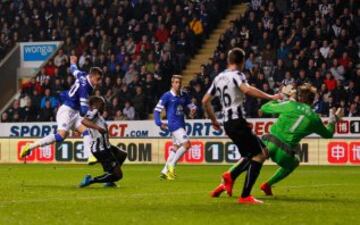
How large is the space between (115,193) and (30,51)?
1053 inches

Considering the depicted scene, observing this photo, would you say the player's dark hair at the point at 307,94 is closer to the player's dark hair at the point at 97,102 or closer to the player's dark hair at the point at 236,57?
the player's dark hair at the point at 236,57

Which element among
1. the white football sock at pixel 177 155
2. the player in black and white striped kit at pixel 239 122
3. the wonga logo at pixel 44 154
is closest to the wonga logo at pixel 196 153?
the wonga logo at pixel 44 154

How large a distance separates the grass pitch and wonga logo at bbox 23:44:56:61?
2041 centimetres

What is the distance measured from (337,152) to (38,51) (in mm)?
17469

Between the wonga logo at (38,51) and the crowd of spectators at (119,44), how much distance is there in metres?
0.37

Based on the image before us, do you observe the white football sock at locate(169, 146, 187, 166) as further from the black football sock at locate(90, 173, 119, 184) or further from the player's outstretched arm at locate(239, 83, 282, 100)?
the player's outstretched arm at locate(239, 83, 282, 100)

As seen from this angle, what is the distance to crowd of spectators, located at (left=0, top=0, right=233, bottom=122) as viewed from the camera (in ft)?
113

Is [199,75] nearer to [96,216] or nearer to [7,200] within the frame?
[7,200]

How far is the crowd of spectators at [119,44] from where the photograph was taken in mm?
34438

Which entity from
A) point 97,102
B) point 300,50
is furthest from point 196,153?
point 97,102

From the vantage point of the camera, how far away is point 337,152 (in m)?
28.3

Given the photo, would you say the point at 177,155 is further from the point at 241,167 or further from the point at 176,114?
the point at 241,167

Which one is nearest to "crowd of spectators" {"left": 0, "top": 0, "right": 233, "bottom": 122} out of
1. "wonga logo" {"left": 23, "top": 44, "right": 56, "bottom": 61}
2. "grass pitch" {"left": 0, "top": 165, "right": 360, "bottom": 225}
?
"wonga logo" {"left": 23, "top": 44, "right": 56, "bottom": 61}

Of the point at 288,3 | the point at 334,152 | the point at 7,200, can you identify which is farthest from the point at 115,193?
the point at 288,3
